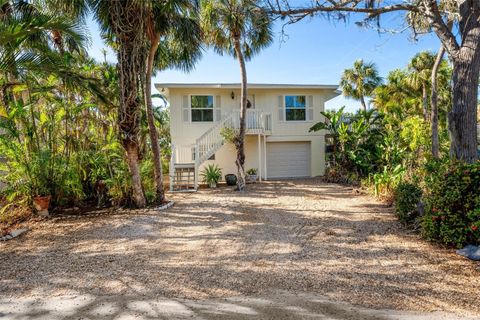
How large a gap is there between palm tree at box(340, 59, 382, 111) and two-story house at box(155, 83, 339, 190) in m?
9.19

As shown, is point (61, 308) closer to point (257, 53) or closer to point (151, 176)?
point (151, 176)

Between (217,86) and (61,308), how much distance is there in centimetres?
1257

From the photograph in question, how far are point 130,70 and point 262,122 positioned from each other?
24.6 feet

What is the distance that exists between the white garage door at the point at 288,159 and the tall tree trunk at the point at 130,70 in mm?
9225

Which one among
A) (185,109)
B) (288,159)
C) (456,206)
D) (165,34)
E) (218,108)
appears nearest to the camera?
(456,206)

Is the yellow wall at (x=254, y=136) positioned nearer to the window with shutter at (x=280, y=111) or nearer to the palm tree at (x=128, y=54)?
the window with shutter at (x=280, y=111)

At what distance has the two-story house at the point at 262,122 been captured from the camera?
46.5 feet

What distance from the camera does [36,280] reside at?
3.67m

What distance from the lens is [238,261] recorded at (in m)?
4.16

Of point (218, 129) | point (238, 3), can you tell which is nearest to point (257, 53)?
point (238, 3)

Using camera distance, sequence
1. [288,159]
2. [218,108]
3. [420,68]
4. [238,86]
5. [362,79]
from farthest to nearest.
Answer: [362,79]
[420,68]
[288,159]
[218,108]
[238,86]

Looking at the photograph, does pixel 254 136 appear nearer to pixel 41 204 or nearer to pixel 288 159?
pixel 288 159

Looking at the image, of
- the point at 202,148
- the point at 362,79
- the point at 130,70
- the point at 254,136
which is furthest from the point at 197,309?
the point at 362,79

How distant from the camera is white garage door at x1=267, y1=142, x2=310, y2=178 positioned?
1557 cm
